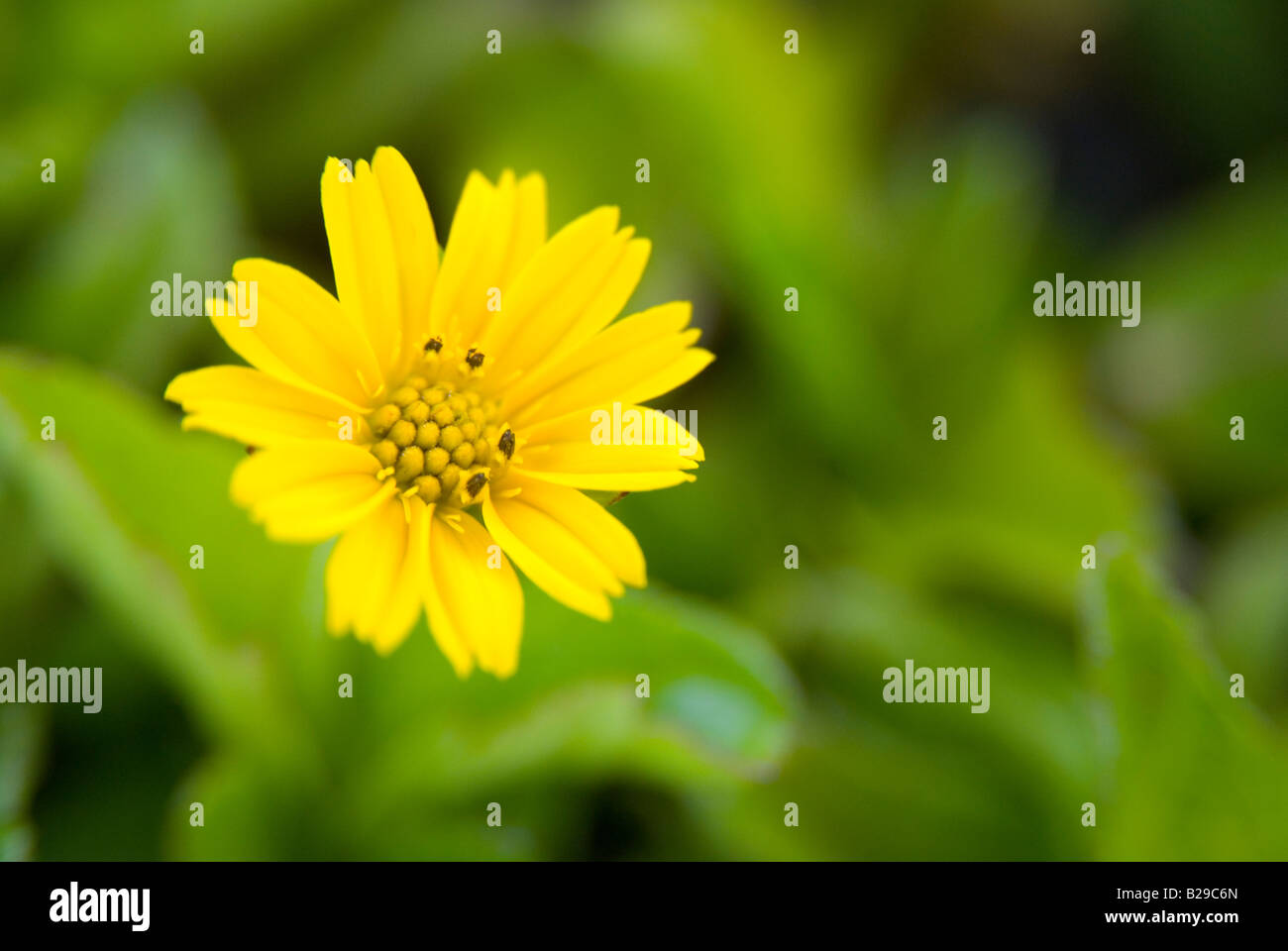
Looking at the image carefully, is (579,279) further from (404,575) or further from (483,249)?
(404,575)

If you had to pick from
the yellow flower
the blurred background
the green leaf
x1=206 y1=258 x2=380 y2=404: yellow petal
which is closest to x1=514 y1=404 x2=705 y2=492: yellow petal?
the yellow flower

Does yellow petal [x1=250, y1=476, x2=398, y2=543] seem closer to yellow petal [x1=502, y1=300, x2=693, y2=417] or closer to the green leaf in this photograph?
yellow petal [x1=502, y1=300, x2=693, y2=417]

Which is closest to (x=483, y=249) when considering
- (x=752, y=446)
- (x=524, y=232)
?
(x=524, y=232)

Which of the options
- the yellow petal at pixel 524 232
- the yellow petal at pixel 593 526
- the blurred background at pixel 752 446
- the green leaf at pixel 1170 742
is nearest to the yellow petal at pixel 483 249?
the yellow petal at pixel 524 232

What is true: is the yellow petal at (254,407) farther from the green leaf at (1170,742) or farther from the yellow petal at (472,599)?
the green leaf at (1170,742)

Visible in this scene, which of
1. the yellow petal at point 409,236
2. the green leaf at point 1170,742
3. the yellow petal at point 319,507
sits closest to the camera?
the yellow petal at point 319,507

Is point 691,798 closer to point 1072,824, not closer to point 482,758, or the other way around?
point 482,758
